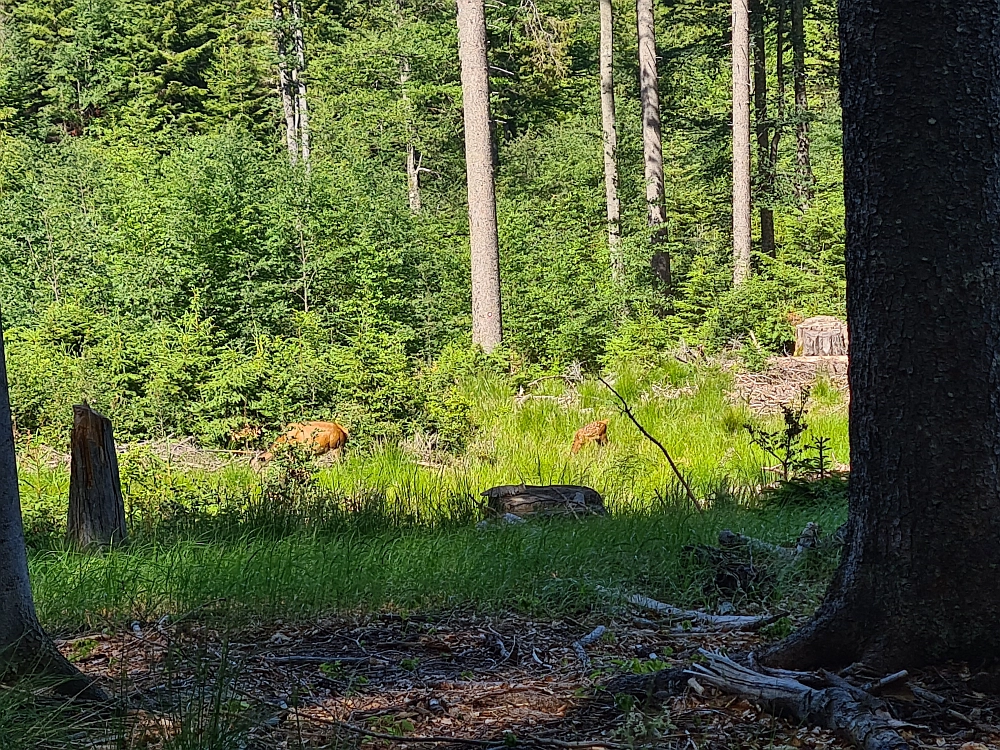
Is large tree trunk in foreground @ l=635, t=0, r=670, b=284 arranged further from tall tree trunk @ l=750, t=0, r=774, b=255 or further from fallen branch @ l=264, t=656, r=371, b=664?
fallen branch @ l=264, t=656, r=371, b=664

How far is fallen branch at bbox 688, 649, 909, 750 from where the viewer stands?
99.9 inches

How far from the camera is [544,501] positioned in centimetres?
730

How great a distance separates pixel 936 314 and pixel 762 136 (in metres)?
21.3

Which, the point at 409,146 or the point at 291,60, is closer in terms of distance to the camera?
the point at 409,146

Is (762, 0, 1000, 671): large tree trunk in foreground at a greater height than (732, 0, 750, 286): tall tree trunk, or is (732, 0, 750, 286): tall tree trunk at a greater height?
(732, 0, 750, 286): tall tree trunk

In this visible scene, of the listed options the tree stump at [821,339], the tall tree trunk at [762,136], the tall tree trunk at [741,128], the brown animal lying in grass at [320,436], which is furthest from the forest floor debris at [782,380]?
the tall tree trunk at [762,136]

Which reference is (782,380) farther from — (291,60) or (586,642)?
(291,60)

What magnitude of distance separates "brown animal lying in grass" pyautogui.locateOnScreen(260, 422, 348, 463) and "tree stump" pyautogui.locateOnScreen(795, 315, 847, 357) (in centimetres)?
662

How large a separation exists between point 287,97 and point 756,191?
14.4 metres

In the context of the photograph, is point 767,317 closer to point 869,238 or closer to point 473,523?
point 473,523

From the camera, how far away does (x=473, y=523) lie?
A: 22.6ft

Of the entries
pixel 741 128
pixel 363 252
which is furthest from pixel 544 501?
pixel 741 128

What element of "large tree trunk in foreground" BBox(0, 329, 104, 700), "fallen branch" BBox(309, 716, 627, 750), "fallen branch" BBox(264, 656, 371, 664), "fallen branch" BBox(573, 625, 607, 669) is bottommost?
"fallen branch" BBox(573, 625, 607, 669)

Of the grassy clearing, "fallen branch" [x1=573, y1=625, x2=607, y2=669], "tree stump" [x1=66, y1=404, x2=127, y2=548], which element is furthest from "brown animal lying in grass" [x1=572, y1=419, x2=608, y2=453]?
"fallen branch" [x1=573, y1=625, x2=607, y2=669]
